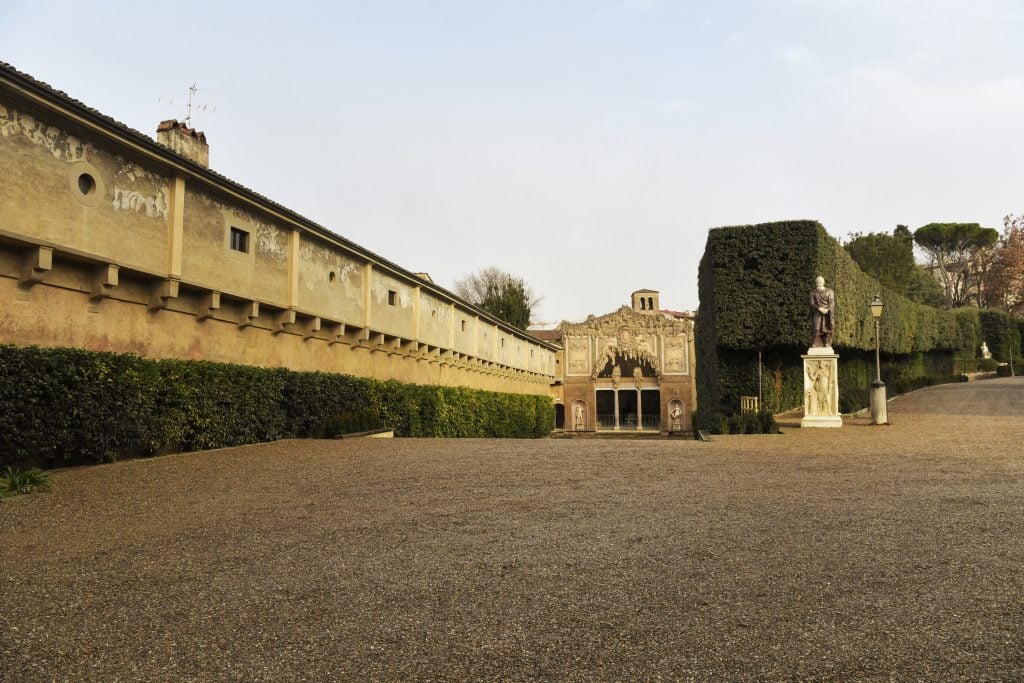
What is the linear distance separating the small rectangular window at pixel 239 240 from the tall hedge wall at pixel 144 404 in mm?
3150

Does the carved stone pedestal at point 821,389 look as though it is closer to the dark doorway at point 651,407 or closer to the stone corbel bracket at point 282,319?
the stone corbel bracket at point 282,319

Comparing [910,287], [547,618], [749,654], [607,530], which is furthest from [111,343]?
[910,287]

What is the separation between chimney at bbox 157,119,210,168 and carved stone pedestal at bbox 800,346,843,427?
18.1m

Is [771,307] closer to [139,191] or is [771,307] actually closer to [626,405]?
[139,191]

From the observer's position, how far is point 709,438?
17.6 metres

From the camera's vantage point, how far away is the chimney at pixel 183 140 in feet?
62.3

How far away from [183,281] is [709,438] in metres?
13.0

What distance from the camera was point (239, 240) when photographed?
16.8 meters

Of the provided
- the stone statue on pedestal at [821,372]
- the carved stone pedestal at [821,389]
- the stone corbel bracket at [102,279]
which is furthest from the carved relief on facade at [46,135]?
the stone statue on pedestal at [821,372]

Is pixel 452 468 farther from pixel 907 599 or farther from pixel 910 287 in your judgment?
pixel 910 287

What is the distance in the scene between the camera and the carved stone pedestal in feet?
64.8

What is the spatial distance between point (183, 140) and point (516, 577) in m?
18.5

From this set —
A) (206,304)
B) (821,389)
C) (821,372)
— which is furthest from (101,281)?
(821,389)

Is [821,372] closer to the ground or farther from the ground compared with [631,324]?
closer to the ground
